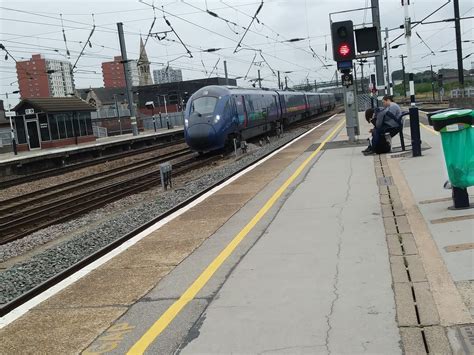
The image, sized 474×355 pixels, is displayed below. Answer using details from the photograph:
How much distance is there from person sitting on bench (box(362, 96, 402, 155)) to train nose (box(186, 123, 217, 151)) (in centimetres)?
896

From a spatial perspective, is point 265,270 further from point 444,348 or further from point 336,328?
point 444,348

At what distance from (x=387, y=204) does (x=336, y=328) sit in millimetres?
4542

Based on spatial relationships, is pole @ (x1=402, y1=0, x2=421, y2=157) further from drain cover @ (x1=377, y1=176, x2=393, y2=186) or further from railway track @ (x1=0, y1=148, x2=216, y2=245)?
railway track @ (x1=0, y1=148, x2=216, y2=245)

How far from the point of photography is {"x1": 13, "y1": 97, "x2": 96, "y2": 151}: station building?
120ft

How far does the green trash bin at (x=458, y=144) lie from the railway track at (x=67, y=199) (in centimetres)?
911

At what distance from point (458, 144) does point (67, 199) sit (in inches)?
465

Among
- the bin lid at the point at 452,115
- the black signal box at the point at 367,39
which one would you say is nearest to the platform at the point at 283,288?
the bin lid at the point at 452,115

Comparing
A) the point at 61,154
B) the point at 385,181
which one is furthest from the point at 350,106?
the point at 61,154

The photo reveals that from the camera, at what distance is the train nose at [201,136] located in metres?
22.6

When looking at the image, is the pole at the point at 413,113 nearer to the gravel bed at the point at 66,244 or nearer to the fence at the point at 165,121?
the gravel bed at the point at 66,244

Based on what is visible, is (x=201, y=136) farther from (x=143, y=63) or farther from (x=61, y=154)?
(x=143, y=63)

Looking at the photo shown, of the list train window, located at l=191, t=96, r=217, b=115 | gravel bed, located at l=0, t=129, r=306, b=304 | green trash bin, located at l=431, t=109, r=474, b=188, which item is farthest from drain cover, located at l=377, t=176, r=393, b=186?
train window, located at l=191, t=96, r=217, b=115

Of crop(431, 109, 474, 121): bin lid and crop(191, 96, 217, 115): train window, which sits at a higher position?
crop(191, 96, 217, 115): train window

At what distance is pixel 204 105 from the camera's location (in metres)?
23.4
